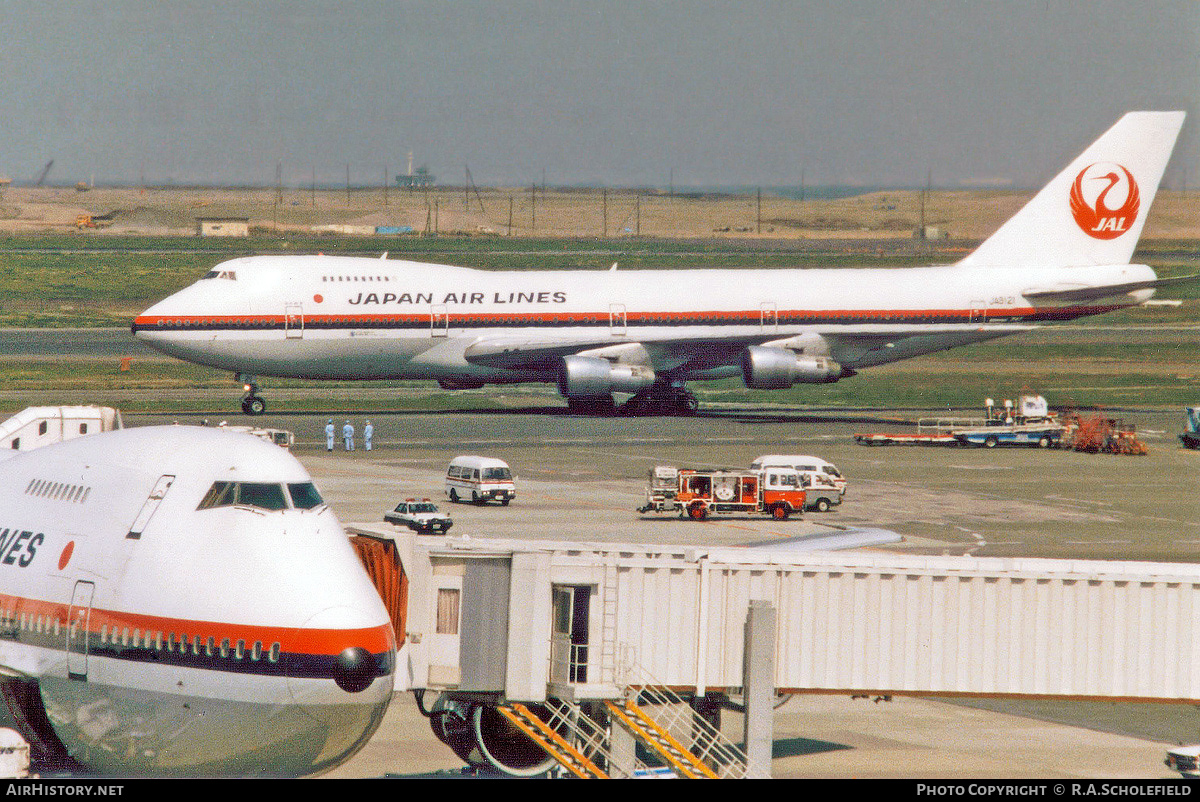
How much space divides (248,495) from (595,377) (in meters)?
59.1

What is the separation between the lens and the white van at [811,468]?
60500mm

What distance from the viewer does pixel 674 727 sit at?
108 ft

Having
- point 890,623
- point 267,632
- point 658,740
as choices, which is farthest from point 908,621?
point 267,632

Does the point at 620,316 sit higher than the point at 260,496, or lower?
higher

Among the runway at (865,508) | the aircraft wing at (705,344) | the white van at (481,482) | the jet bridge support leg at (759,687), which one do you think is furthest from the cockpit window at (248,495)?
the aircraft wing at (705,344)

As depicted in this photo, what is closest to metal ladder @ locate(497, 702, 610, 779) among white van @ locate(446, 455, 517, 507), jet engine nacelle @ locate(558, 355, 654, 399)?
white van @ locate(446, 455, 517, 507)

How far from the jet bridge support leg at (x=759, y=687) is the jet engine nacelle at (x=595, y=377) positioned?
5445 centimetres

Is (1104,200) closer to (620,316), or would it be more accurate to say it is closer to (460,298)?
(620,316)

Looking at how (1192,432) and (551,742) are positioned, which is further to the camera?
(1192,432)

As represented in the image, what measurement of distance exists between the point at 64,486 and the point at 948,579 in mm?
16929

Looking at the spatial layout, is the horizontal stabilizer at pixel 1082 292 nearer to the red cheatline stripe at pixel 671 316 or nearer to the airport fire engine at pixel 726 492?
the red cheatline stripe at pixel 671 316

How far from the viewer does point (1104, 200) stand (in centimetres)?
9456

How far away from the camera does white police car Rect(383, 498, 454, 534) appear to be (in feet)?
171

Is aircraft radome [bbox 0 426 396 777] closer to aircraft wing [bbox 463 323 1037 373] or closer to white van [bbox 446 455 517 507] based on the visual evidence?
white van [bbox 446 455 517 507]
